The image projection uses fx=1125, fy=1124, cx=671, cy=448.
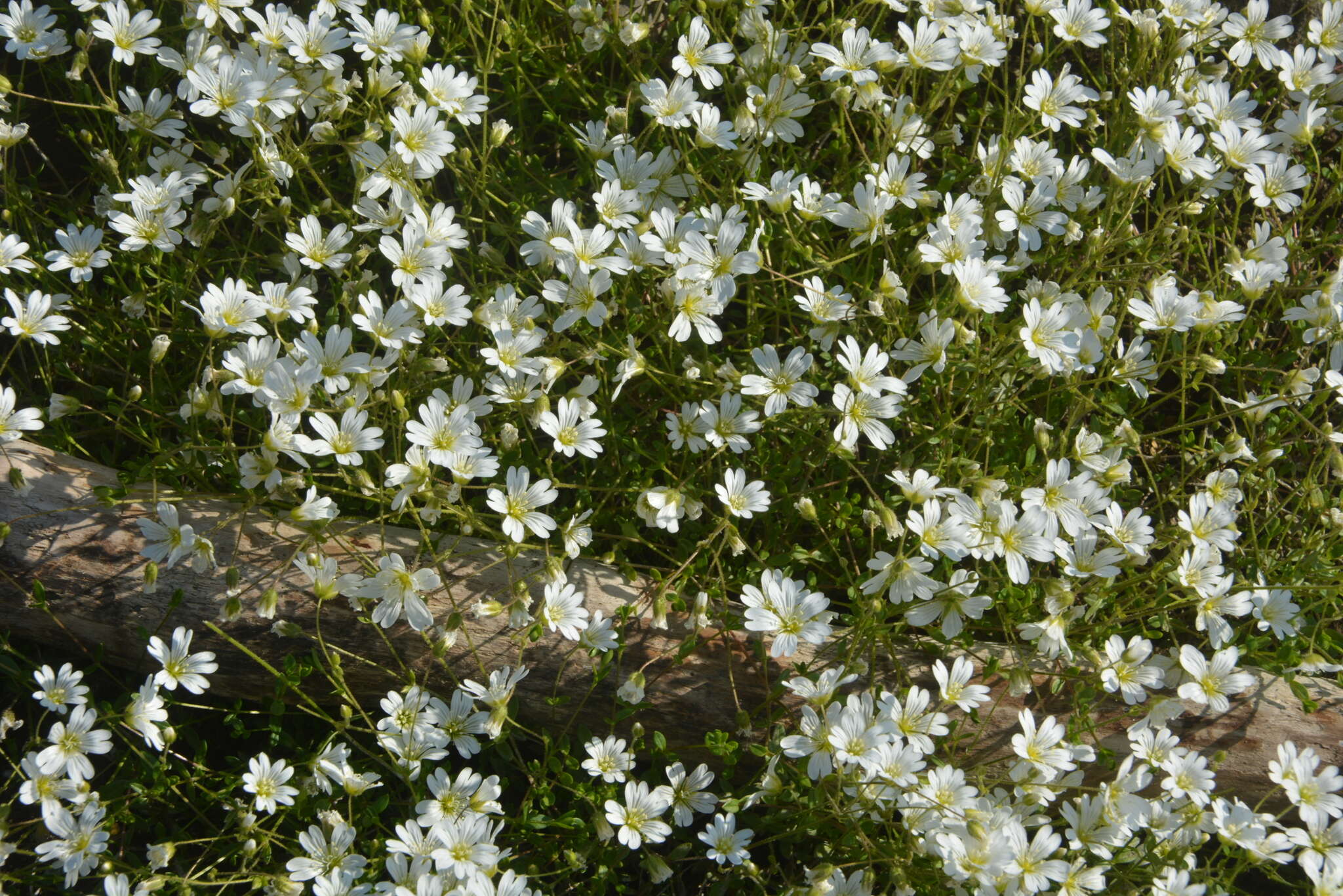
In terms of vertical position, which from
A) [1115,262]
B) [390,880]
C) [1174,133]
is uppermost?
[1174,133]

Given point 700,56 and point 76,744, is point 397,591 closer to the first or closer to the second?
point 76,744

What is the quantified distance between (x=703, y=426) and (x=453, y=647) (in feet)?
2.65

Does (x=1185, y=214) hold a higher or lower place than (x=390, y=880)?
higher

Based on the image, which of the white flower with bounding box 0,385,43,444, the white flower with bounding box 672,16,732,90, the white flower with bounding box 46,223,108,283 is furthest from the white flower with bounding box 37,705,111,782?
the white flower with bounding box 672,16,732,90

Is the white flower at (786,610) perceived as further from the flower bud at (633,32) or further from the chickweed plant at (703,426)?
the flower bud at (633,32)

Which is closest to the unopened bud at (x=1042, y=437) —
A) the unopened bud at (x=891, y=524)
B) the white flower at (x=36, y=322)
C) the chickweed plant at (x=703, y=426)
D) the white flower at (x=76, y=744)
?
the chickweed plant at (x=703, y=426)

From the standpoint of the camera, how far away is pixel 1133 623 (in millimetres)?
2918

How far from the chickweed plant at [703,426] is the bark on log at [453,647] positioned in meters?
0.05

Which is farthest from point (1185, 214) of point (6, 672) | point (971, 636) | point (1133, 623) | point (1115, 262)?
point (6, 672)

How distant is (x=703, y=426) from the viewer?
9.02 feet

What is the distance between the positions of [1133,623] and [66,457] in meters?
2.79

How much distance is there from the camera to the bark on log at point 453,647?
271cm

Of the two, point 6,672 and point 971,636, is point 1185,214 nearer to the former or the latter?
point 971,636

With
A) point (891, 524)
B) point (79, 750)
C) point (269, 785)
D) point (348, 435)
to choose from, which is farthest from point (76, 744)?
point (891, 524)
